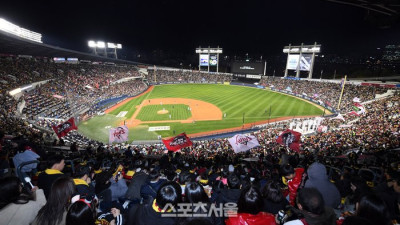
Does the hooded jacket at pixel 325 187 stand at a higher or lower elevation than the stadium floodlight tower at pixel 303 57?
lower

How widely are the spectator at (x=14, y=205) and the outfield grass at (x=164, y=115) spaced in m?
32.8

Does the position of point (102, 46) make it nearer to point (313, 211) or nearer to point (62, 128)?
point (62, 128)

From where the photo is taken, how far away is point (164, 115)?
37906 mm

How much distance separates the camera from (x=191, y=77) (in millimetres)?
83688

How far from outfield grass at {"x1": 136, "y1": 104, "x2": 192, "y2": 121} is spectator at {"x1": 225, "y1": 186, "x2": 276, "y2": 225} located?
3338 centimetres

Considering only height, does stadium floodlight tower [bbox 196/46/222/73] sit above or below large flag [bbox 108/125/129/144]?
above

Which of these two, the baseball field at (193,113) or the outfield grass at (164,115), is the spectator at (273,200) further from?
the outfield grass at (164,115)

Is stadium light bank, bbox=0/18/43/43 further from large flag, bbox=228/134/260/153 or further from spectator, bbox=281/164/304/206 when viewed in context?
spectator, bbox=281/164/304/206

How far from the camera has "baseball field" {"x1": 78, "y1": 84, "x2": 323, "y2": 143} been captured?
31.0 metres

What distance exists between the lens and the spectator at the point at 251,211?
10.7 ft

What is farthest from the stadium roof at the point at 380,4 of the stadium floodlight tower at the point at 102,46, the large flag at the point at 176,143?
the stadium floodlight tower at the point at 102,46

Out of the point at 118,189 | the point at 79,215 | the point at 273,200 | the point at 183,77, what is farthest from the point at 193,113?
the point at 183,77

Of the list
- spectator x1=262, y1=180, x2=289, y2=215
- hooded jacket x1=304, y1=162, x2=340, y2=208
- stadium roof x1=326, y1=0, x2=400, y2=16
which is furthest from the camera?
stadium roof x1=326, y1=0, x2=400, y2=16

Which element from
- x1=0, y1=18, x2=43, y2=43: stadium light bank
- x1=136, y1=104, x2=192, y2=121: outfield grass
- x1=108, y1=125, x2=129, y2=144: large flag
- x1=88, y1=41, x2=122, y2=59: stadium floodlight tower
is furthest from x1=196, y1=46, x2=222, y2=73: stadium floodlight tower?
x1=108, y1=125, x2=129, y2=144: large flag
